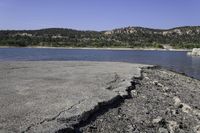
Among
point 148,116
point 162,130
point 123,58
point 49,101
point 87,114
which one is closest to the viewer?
point 162,130

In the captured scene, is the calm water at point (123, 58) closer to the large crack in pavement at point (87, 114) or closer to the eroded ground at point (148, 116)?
the eroded ground at point (148, 116)

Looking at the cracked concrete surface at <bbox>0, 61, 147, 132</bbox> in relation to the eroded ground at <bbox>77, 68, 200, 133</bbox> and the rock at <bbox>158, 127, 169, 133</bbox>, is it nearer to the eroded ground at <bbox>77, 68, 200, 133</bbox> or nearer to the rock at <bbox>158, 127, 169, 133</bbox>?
the eroded ground at <bbox>77, 68, 200, 133</bbox>

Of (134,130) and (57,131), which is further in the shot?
(134,130)

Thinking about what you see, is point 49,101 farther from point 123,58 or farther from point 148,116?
point 123,58

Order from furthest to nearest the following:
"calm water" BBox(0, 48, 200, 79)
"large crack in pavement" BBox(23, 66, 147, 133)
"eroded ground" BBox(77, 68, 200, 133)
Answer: "calm water" BBox(0, 48, 200, 79) → "eroded ground" BBox(77, 68, 200, 133) → "large crack in pavement" BBox(23, 66, 147, 133)

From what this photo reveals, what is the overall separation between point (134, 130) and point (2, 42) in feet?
490

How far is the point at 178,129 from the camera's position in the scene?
10.4 metres

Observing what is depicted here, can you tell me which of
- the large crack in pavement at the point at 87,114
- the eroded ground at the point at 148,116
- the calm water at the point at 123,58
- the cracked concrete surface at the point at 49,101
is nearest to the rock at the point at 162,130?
the eroded ground at the point at 148,116

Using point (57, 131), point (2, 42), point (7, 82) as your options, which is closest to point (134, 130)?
point (57, 131)

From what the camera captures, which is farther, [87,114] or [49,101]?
[49,101]

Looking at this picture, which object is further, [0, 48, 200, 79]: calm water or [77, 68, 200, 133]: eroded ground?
[0, 48, 200, 79]: calm water

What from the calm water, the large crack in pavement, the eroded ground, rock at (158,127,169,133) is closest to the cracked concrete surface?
the large crack in pavement

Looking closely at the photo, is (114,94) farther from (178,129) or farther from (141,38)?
(141,38)

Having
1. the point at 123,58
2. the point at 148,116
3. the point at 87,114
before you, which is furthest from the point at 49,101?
the point at 123,58
